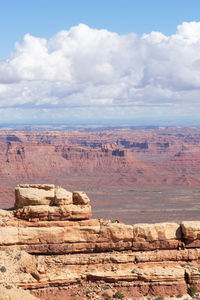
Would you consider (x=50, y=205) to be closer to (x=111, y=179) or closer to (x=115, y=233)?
(x=115, y=233)

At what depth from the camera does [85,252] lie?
33312mm

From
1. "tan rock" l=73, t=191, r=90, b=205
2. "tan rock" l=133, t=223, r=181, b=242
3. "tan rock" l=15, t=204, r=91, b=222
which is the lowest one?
"tan rock" l=133, t=223, r=181, b=242

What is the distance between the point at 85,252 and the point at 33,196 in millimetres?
6344

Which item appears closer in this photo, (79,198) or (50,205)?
(50,205)

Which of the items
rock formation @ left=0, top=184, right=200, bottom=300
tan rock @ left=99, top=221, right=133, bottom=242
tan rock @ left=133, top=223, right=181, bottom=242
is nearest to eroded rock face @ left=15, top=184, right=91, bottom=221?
rock formation @ left=0, top=184, right=200, bottom=300

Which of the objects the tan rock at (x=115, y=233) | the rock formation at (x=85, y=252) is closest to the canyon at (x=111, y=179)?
the rock formation at (x=85, y=252)

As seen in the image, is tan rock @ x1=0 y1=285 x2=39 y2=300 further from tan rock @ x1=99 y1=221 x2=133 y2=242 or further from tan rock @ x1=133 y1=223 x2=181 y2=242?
tan rock @ x1=133 y1=223 x2=181 y2=242

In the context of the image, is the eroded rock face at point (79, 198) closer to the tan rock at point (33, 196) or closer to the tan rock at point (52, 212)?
the tan rock at point (52, 212)

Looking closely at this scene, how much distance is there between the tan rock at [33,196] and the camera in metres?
34.1

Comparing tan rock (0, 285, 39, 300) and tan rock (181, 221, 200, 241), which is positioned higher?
tan rock (181, 221, 200, 241)

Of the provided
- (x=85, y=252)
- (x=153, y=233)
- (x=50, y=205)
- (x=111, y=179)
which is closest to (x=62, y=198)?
(x=50, y=205)

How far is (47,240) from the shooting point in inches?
1283

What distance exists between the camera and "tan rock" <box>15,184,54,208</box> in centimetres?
3412

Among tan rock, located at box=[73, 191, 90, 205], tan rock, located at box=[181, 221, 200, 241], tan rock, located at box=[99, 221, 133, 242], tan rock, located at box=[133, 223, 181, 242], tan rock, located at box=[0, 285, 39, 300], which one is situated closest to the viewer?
tan rock, located at box=[0, 285, 39, 300]
